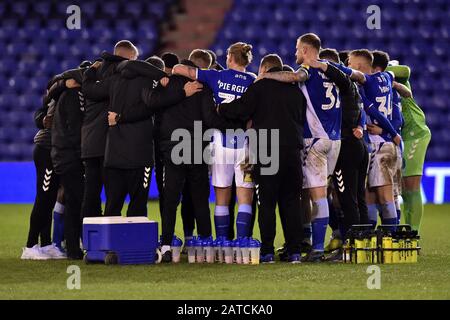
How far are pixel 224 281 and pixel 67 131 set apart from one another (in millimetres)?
2417

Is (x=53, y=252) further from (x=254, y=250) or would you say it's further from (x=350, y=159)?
(x=350, y=159)

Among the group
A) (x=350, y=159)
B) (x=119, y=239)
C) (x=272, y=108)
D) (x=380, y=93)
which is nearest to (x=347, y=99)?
(x=350, y=159)

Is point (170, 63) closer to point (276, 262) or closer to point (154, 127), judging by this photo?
point (154, 127)

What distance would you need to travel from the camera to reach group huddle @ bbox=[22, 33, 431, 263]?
8266mm

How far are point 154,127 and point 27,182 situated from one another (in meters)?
8.45

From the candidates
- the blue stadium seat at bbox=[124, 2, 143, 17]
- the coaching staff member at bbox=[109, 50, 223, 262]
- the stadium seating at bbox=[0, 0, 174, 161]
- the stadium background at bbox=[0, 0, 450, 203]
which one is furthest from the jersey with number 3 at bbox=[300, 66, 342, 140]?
the blue stadium seat at bbox=[124, 2, 143, 17]

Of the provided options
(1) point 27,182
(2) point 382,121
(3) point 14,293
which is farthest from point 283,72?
(1) point 27,182

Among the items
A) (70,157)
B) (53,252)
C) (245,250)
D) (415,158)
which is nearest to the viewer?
(245,250)

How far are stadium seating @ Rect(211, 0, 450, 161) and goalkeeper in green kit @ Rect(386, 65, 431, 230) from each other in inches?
352

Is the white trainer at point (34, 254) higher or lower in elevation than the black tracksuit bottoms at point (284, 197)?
lower

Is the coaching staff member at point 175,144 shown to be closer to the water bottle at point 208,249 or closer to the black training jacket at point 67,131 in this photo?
the water bottle at point 208,249

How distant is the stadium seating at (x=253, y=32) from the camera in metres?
18.8

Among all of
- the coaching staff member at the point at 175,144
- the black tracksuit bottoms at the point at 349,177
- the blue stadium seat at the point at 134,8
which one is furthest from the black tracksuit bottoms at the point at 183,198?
the blue stadium seat at the point at 134,8

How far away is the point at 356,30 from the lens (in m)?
19.1
